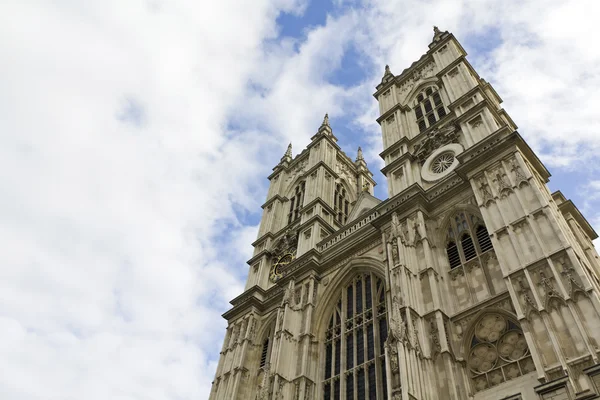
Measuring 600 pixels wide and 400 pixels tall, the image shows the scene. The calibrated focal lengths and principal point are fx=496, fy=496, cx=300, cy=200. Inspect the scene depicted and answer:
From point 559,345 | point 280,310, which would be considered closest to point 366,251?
point 280,310

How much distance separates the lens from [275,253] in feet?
111

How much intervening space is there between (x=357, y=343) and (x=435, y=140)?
12200 millimetres

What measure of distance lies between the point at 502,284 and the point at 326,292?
31.4 ft

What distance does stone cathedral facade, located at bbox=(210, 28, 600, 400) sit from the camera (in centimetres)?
1556

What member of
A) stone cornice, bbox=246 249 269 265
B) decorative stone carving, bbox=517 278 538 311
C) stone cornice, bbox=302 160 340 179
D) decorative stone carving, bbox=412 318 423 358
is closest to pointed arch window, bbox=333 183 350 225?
stone cornice, bbox=302 160 340 179

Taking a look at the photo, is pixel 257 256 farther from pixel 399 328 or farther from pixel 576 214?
pixel 576 214

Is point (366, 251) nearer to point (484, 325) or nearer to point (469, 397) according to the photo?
point (484, 325)

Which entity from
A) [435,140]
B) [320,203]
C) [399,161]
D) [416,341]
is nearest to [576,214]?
[435,140]

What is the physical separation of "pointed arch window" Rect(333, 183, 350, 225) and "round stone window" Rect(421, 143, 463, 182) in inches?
378

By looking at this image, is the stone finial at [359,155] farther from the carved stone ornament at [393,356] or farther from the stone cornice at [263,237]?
the carved stone ornament at [393,356]

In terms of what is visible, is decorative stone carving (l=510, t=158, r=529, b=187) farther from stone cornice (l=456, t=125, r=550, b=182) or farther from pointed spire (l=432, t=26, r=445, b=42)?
pointed spire (l=432, t=26, r=445, b=42)

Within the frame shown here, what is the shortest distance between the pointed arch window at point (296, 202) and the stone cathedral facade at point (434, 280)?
91 cm

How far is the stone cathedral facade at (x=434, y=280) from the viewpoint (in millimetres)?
15562

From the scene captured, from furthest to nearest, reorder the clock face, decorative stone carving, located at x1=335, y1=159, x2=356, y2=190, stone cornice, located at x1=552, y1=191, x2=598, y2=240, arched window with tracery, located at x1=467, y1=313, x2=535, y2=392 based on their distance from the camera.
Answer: decorative stone carving, located at x1=335, y1=159, x2=356, y2=190
the clock face
stone cornice, located at x1=552, y1=191, x2=598, y2=240
arched window with tracery, located at x1=467, y1=313, x2=535, y2=392
